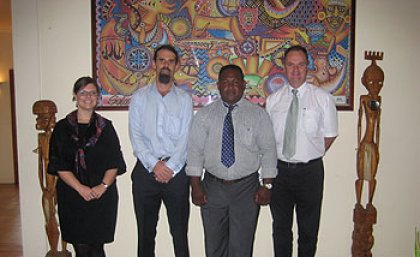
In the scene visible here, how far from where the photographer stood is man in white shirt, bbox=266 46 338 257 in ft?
7.90

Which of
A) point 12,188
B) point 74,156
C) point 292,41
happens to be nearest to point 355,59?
point 292,41

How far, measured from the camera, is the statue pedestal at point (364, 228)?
9.07 ft

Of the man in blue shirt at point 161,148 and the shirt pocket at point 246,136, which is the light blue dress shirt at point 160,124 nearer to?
the man in blue shirt at point 161,148

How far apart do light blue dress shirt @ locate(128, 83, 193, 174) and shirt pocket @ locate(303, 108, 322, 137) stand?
76 centimetres

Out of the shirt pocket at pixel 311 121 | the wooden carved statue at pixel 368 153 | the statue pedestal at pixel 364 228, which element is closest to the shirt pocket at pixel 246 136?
the shirt pocket at pixel 311 121

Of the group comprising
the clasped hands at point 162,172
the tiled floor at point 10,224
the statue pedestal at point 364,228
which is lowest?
the tiled floor at point 10,224

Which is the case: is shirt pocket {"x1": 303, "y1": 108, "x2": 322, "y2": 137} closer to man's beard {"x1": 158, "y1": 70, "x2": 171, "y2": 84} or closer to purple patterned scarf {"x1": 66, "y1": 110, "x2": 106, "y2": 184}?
man's beard {"x1": 158, "y1": 70, "x2": 171, "y2": 84}

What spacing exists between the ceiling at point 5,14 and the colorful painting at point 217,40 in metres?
2.78

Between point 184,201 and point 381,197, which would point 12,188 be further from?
point 381,197

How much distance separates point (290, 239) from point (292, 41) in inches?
→ 60.0

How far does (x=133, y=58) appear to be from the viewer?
287 cm

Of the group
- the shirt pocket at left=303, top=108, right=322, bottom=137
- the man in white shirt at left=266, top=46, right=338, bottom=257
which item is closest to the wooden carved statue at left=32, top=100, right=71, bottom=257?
the man in white shirt at left=266, top=46, right=338, bottom=257

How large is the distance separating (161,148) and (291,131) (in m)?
0.86

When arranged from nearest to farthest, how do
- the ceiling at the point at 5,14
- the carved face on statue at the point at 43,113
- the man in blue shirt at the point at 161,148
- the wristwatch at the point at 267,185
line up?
the wristwatch at the point at 267,185 < the man in blue shirt at the point at 161,148 < the carved face on statue at the point at 43,113 < the ceiling at the point at 5,14
